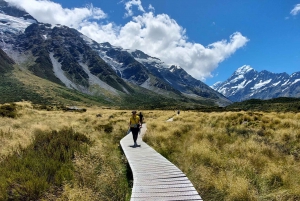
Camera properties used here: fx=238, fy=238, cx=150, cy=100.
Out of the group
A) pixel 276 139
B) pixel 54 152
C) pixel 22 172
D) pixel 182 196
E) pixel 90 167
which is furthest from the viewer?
pixel 276 139

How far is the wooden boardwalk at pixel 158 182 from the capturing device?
6.21 m

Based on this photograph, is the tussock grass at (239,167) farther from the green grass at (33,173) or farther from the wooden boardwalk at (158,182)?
the green grass at (33,173)

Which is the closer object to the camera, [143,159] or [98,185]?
[98,185]

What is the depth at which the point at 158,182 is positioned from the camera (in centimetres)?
724

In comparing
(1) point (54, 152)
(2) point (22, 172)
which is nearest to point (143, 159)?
(1) point (54, 152)

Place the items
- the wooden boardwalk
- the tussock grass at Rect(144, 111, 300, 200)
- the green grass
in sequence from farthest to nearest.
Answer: the tussock grass at Rect(144, 111, 300, 200) → the wooden boardwalk → the green grass

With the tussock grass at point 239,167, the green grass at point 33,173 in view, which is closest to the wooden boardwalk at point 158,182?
the tussock grass at point 239,167

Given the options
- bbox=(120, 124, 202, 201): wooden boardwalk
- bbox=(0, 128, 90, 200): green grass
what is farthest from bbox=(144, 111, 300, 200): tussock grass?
bbox=(0, 128, 90, 200): green grass

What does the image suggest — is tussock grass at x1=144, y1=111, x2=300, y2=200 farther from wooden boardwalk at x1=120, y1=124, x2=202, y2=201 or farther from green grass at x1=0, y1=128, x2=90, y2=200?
green grass at x1=0, y1=128, x2=90, y2=200

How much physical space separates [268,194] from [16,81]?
200964 millimetres

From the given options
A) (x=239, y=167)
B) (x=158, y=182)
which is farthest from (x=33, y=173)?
(x=239, y=167)

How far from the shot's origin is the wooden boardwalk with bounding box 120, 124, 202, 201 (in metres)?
6.21

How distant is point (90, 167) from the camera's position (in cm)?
800

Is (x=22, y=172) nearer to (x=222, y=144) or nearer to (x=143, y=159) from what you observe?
(x=143, y=159)
